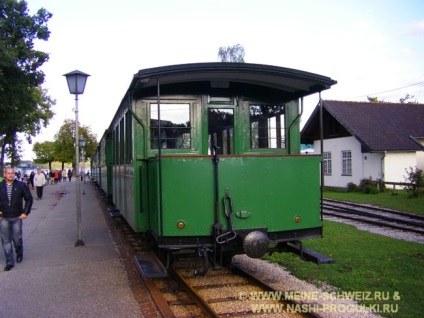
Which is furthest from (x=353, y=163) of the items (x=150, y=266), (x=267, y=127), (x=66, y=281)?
(x=150, y=266)

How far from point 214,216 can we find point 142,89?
A: 2.22m

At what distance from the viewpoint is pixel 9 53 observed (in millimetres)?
17406

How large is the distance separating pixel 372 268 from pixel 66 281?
4.76 m

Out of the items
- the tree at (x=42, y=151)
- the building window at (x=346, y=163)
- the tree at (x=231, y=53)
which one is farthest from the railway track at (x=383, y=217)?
the tree at (x=42, y=151)

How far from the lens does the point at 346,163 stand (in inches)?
1051

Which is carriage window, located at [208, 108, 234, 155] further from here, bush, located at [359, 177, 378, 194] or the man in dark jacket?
bush, located at [359, 177, 378, 194]

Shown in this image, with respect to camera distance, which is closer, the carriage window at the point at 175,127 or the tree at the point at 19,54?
the carriage window at the point at 175,127

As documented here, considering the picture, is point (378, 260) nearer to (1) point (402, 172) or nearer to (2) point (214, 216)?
(2) point (214, 216)

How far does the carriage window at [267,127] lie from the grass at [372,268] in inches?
80.8

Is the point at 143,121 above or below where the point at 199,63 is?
below

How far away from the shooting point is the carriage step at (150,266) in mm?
5204

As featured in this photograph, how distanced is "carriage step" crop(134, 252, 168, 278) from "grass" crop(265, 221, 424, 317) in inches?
86.3

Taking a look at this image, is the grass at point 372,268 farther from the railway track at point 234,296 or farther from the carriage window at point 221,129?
the carriage window at point 221,129

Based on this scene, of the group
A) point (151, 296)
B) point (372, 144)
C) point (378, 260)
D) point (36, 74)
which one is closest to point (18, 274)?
point (151, 296)
